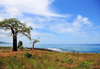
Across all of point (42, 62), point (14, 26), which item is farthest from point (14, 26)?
point (42, 62)

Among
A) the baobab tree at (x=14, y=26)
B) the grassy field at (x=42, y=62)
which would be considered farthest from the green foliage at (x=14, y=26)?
the grassy field at (x=42, y=62)

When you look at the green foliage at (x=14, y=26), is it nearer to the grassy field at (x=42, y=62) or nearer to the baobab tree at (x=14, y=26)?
the baobab tree at (x=14, y=26)

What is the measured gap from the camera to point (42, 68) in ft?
24.7

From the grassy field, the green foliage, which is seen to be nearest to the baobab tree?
the green foliage

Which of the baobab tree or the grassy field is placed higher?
the baobab tree

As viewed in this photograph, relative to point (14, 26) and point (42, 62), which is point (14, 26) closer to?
point (14, 26)

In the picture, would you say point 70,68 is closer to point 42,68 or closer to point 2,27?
point 42,68

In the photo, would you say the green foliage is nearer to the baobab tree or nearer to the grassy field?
the baobab tree

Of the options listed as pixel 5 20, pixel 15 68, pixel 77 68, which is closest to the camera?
pixel 15 68

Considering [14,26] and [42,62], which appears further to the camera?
[14,26]

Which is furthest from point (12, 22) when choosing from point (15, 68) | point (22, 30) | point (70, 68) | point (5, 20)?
point (70, 68)

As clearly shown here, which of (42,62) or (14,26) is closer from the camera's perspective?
(42,62)

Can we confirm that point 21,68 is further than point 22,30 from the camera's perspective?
No

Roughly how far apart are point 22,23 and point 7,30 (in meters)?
5.28
